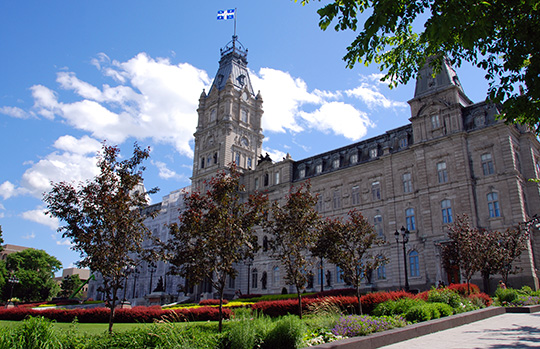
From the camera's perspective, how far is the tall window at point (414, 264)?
38.6 metres

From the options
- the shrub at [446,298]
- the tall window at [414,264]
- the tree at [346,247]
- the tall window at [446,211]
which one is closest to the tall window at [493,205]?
the tall window at [446,211]

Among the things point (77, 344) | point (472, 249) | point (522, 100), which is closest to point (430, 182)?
point (472, 249)

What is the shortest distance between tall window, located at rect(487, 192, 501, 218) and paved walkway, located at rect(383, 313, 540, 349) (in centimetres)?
2224

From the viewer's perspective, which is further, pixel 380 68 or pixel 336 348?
pixel 380 68

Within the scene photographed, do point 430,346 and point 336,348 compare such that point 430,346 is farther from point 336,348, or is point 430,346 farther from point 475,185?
point 475,185

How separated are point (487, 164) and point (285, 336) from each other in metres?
33.5

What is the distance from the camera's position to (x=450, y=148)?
128 ft

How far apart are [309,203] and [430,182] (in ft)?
77.7

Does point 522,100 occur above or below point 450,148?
below

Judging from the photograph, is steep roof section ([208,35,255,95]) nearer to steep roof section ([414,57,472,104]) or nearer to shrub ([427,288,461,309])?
steep roof section ([414,57,472,104])

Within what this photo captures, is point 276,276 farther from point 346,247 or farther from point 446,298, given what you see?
point 446,298

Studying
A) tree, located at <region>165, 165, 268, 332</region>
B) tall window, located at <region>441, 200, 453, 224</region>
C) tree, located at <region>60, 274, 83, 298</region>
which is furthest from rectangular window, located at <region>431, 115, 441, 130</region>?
tree, located at <region>60, 274, 83, 298</region>

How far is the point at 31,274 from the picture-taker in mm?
78250

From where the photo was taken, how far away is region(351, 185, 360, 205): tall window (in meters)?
46.8
